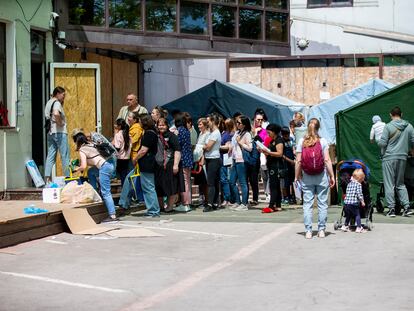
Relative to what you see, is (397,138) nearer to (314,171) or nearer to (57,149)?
(314,171)

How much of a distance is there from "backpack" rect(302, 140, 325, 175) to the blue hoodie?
3.41 meters

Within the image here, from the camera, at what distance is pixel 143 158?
1523 cm

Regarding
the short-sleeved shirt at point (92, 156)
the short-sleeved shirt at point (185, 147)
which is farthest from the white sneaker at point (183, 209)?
the short-sleeved shirt at point (92, 156)

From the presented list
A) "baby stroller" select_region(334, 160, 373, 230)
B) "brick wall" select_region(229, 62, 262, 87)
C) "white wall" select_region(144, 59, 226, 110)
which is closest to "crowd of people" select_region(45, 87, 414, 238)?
"baby stroller" select_region(334, 160, 373, 230)

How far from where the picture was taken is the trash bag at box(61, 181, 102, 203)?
47.9 feet

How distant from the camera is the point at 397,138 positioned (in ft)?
51.6

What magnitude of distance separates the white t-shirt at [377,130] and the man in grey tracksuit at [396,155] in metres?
1.03

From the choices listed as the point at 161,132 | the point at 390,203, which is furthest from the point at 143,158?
the point at 390,203

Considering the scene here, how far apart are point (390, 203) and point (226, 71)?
53.0 ft

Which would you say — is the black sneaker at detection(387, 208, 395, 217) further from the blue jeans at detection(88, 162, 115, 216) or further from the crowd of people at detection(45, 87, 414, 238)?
the blue jeans at detection(88, 162, 115, 216)

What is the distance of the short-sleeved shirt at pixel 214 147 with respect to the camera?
55.0ft

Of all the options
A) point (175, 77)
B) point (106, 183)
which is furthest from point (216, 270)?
point (175, 77)

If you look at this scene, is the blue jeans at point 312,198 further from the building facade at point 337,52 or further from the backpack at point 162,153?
the building facade at point 337,52

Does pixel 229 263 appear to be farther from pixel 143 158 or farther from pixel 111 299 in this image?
pixel 143 158
